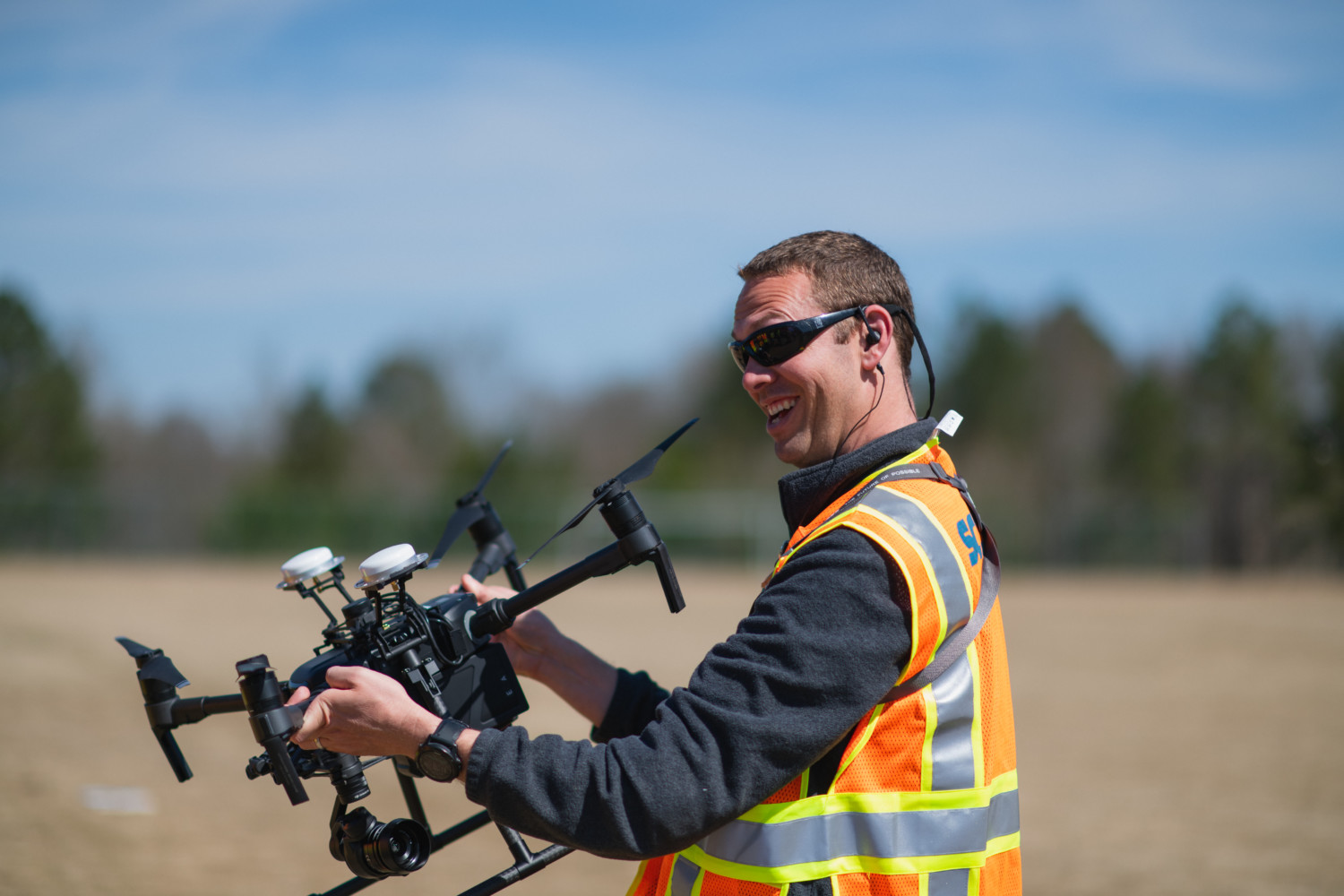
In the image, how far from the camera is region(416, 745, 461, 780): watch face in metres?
2.07

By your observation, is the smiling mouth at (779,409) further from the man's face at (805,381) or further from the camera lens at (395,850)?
the camera lens at (395,850)

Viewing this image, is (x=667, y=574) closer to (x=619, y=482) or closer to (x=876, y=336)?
(x=619, y=482)

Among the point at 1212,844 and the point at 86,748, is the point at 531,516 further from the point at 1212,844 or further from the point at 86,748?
the point at 1212,844

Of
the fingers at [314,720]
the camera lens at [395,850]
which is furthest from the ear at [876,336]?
the camera lens at [395,850]

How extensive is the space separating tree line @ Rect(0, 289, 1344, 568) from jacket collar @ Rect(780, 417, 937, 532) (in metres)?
34.3

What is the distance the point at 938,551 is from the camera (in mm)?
2078

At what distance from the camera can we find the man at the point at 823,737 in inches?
77.7

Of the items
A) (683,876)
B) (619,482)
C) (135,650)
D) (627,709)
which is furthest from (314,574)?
(683,876)

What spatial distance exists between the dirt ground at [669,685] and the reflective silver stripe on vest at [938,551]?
198 inches

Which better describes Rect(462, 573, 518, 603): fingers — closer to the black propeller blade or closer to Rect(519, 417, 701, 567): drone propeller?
Rect(519, 417, 701, 567): drone propeller

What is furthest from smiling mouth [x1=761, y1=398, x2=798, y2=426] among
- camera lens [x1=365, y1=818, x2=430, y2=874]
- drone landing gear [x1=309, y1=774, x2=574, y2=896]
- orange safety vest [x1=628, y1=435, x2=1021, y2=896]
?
camera lens [x1=365, y1=818, x2=430, y2=874]

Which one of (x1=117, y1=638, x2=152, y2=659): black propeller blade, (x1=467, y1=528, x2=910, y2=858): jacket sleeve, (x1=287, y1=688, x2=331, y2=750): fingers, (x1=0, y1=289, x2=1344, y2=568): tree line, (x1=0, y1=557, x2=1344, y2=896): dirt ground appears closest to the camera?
(x1=467, y1=528, x2=910, y2=858): jacket sleeve

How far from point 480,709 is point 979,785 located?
41.0 inches

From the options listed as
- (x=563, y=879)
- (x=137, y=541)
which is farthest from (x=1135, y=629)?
(x=137, y=541)
